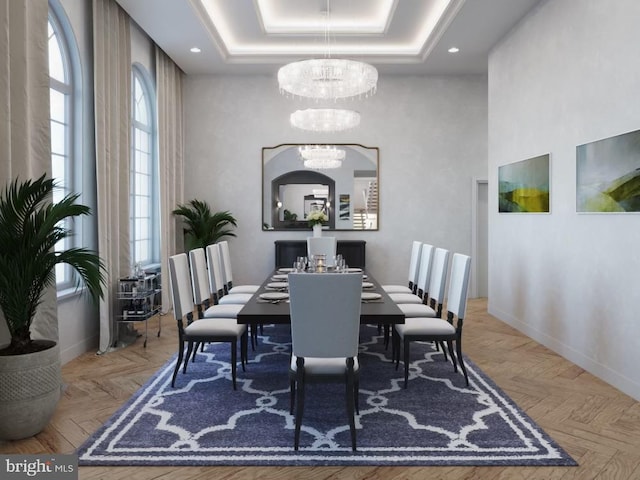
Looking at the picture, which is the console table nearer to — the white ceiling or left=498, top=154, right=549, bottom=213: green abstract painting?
left=498, top=154, right=549, bottom=213: green abstract painting

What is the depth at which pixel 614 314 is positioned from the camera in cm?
382

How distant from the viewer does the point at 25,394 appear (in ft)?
9.31

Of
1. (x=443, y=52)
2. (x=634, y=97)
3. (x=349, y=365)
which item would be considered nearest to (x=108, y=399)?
(x=349, y=365)

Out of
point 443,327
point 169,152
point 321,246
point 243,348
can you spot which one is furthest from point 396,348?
point 169,152

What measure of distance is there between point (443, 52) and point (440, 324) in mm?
4119

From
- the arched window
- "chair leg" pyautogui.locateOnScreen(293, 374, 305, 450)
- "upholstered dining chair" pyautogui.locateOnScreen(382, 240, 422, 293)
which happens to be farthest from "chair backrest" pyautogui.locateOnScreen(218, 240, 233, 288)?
"chair leg" pyautogui.locateOnScreen(293, 374, 305, 450)

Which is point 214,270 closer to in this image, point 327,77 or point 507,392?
point 327,77

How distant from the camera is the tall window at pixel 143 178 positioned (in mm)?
6222

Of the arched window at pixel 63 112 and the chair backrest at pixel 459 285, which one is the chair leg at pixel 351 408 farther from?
the arched window at pixel 63 112

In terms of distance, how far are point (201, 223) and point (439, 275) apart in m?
3.78

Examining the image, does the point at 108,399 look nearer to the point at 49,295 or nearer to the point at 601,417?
the point at 49,295

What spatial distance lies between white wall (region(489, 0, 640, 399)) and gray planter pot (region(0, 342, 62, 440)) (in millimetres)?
3905

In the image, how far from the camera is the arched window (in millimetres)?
4426

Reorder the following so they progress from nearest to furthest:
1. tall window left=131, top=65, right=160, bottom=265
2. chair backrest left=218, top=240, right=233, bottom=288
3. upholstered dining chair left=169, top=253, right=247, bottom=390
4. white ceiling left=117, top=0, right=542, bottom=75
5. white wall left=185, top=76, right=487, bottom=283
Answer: upholstered dining chair left=169, top=253, right=247, bottom=390 → white ceiling left=117, top=0, right=542, bottom=75 → chair backrest left=218, top=240, right=233, bottom=288 → tall window left=131, top=65, right=160, bottom=265 → white wall left=185, top=76, right=487, bottom=283
